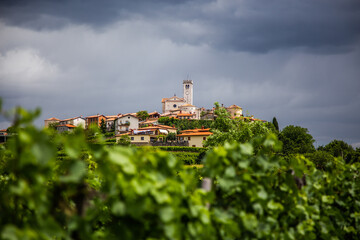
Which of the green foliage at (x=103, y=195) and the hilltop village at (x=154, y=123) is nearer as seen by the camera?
the green foliage at (x=103, y=195)

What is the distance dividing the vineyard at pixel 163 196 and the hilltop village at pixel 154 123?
38198mm

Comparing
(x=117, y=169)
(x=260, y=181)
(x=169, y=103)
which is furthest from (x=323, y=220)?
(x=169, y=103)

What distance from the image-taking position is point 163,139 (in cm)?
7919

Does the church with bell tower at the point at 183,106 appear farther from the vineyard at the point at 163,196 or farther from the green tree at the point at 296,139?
the vineyard at the point at 163,196

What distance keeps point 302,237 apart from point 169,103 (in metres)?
143

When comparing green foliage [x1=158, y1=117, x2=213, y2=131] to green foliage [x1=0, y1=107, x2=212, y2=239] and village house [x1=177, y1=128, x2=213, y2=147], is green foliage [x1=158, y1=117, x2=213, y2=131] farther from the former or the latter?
green foliage [x1=0, y1=107, x2=212, y2=239]

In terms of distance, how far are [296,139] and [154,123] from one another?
191ft

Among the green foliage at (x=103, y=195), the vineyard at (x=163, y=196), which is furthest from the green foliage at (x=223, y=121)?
the green foliage at (x=103, y=195)

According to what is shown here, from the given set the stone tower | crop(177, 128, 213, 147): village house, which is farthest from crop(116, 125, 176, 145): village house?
the stone tower

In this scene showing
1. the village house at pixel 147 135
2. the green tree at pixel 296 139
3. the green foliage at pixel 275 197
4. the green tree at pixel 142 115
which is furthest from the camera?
the green tree at pixel 142 115

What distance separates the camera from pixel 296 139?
60625 millimetres

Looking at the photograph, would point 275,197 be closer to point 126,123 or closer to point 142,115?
point 126,123

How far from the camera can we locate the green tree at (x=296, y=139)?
56.6 metres

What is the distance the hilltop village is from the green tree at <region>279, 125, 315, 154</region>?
41.1 feet
